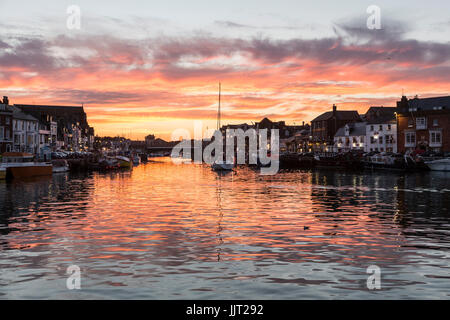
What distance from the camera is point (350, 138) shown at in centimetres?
16475

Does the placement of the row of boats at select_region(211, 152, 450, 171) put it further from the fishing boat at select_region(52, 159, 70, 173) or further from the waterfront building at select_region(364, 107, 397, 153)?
the fishing boat at select_region(52, 159, 70, 173)

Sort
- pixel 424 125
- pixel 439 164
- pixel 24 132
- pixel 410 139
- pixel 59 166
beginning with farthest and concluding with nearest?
1. pixel 24 132
2. pixel 410 139
3. pixel 424 125
4. pixel 59 166
5. pixel 439 164

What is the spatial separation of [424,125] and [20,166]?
3526 inches

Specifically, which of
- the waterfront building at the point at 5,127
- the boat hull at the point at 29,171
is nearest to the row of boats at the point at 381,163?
the boat hull at the point at 29,171

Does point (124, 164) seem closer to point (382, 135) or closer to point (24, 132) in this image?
point (24, 132)

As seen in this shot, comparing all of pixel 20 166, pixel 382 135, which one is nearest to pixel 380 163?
pixel 382 135

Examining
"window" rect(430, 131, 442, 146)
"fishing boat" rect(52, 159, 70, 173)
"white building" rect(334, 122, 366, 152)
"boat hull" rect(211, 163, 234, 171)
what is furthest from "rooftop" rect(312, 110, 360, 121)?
"fishing boat" rect(52, 159, 70, 173)

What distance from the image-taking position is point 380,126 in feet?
467

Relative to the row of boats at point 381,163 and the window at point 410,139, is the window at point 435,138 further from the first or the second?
the row of boats at point 381,163

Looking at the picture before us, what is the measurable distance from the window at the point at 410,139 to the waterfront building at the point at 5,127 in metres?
95.8

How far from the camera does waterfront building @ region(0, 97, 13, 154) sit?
111562 mm

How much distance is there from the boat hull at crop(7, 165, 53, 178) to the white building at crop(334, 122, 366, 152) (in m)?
104

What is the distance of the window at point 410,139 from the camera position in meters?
119

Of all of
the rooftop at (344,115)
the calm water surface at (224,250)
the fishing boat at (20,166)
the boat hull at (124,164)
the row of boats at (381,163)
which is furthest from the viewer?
the rooftop at (344,115)
